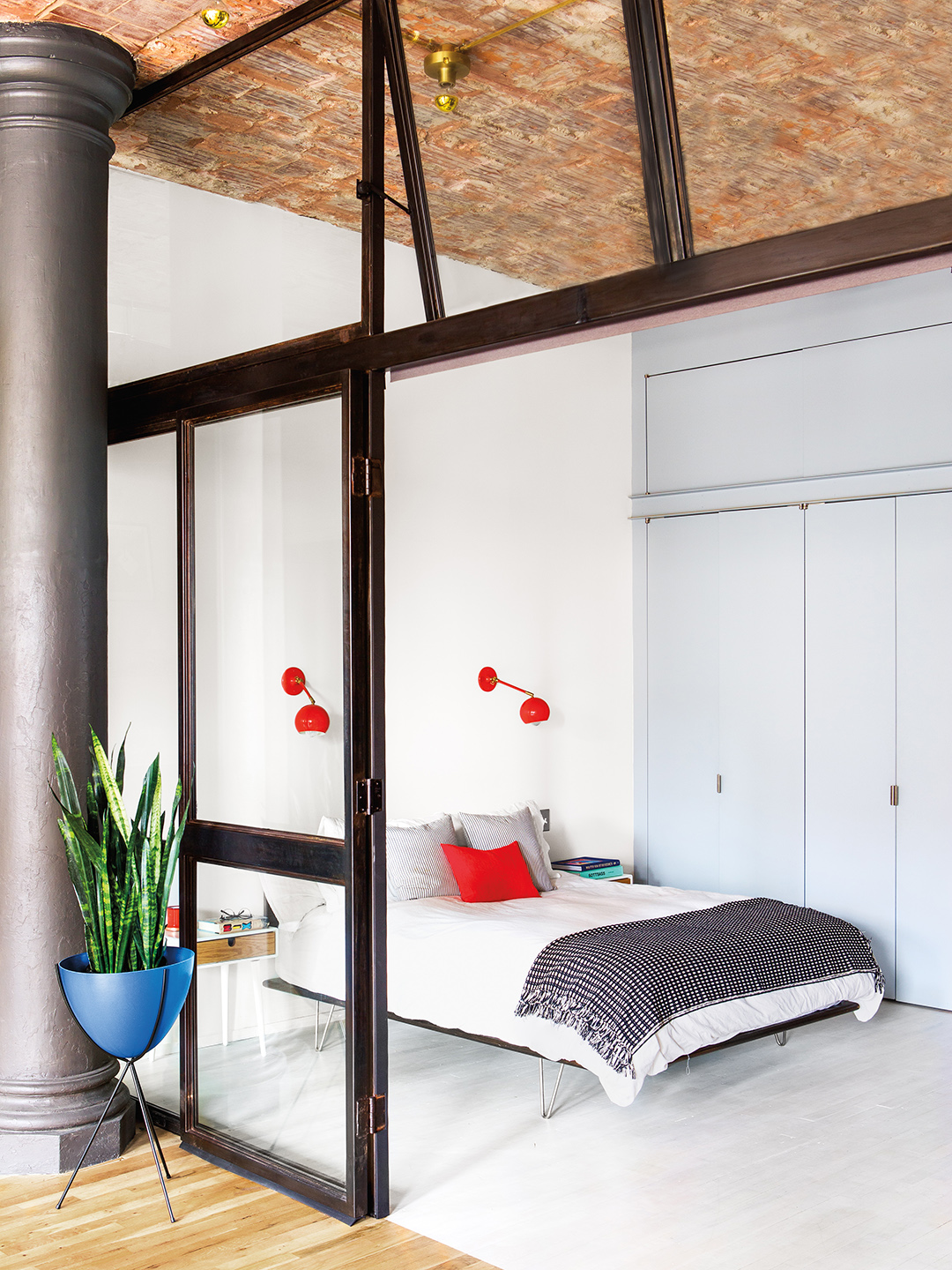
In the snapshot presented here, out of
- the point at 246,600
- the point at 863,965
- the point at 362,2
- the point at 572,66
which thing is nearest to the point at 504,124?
the point at 572,66

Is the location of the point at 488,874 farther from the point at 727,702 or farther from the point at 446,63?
the point at 446,63

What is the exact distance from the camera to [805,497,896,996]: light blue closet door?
5.94 m

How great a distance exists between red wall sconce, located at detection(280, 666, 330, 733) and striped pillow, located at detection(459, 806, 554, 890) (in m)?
2.26

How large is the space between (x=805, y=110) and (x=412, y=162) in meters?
1.13

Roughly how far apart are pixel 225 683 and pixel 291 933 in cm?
77

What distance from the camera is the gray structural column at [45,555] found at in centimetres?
359

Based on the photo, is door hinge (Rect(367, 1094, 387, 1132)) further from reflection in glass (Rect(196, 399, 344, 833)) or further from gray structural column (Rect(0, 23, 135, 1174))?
gray structural column (Rect(0, 23, 135, 1174))

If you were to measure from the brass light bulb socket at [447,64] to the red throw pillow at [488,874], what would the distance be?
3244 millimetres

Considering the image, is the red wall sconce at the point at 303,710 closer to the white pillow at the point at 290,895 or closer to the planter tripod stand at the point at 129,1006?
the white pillow at the point at 290,895

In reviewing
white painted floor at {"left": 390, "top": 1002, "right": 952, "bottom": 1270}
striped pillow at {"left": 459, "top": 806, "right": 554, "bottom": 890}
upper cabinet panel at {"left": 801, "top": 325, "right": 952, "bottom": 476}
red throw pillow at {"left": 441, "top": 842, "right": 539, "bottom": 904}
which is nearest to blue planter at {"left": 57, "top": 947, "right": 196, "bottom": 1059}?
white painted floor at {"left": 390, "top": 1002, "right": 952, "bottom": 1270}

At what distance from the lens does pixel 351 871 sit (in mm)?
3268

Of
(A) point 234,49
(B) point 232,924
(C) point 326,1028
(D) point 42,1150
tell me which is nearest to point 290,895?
(B) point 232,924

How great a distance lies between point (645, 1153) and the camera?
388cm

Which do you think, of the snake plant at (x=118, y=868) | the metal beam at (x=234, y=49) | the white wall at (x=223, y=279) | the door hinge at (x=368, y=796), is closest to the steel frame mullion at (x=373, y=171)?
the white wall at (x=223, y=279)
